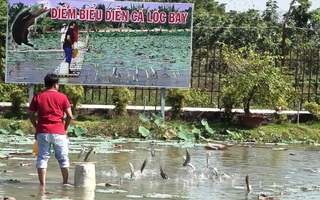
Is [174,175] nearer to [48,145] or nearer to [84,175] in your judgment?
[84,175]

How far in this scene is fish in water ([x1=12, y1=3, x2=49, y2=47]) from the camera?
22.2m

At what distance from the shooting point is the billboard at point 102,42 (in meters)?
22.3

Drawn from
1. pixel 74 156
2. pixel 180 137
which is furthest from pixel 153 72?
pixel 74 156

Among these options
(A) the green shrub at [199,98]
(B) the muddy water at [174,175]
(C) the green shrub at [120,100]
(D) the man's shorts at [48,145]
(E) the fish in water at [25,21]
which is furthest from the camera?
(A) the green shrub at [199,98]

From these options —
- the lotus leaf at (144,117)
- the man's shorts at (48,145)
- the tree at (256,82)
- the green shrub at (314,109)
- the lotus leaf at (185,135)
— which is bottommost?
the lotus leaf at (185,135)

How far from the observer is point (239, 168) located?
14.9m

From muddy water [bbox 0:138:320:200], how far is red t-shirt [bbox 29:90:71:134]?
0.84m

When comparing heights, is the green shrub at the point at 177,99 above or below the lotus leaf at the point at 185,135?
above

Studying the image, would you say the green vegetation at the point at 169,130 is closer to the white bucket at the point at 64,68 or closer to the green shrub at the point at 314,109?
the green shrub at the point at 314,109

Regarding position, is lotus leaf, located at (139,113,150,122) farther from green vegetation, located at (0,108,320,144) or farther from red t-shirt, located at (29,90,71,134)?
red t-shirt, located at (29,90,71,134)

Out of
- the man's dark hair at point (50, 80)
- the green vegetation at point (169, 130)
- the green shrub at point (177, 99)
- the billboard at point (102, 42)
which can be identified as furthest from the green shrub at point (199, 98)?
the man's dark hair at point (50, 80)

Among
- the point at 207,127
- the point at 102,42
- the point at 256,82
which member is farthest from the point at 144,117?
the point at 256,82

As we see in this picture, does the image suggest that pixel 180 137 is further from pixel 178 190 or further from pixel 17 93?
pixel 178 190

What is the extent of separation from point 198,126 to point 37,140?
446 inches
